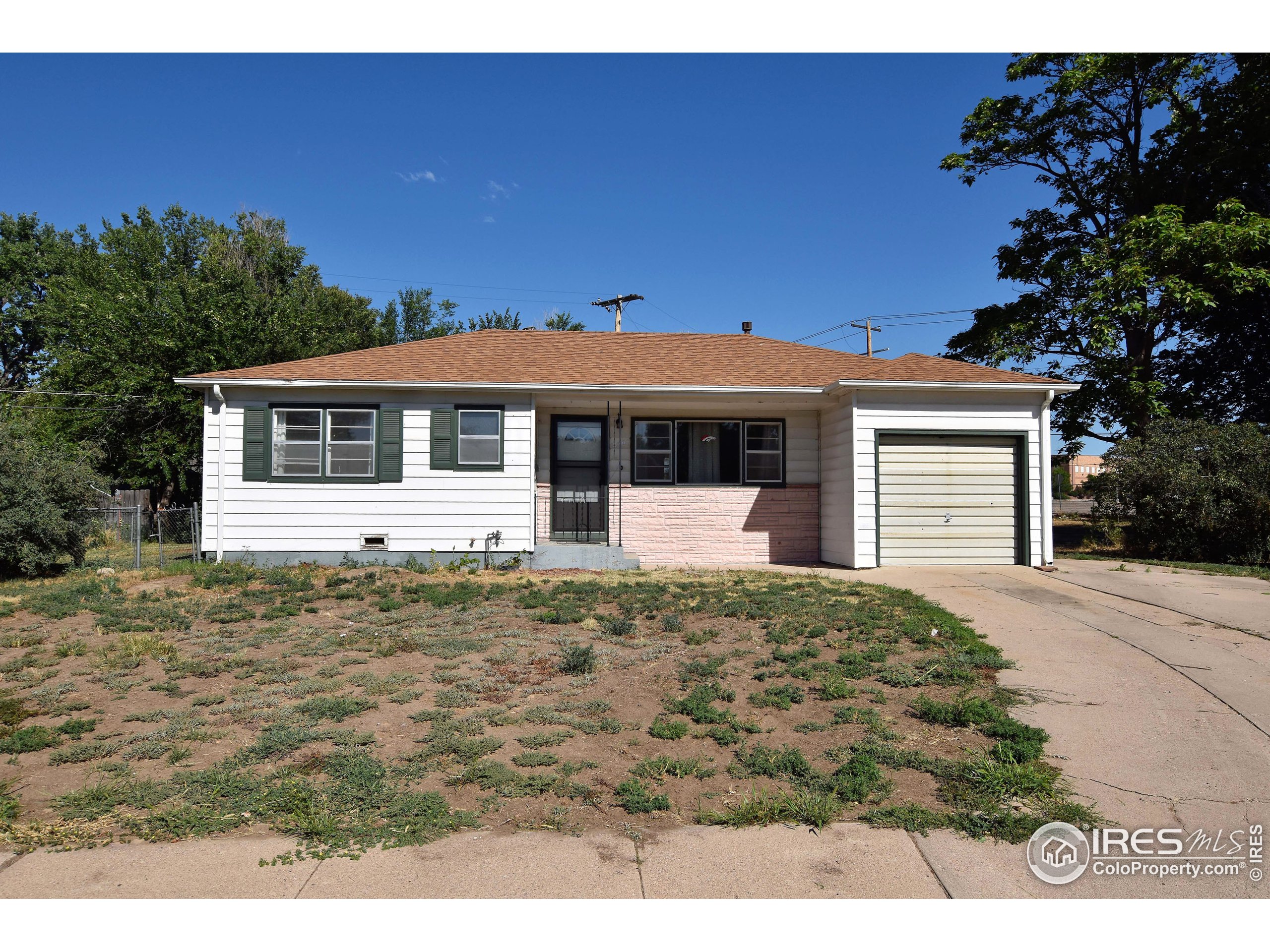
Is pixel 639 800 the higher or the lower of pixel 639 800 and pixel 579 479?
the lower

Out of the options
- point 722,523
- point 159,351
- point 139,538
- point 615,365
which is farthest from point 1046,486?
point 159,351

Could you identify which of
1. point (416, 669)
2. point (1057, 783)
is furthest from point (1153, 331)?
point (416, 669)

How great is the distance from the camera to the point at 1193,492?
12422 millimetres

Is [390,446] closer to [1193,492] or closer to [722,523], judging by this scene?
[722,523]

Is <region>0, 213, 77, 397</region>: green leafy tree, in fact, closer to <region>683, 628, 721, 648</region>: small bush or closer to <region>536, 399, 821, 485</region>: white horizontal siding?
<region>536, 399, 821, 485</region>: white horizontal siding

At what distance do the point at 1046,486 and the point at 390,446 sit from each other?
1089 centimetres

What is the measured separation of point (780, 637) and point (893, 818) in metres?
3.17

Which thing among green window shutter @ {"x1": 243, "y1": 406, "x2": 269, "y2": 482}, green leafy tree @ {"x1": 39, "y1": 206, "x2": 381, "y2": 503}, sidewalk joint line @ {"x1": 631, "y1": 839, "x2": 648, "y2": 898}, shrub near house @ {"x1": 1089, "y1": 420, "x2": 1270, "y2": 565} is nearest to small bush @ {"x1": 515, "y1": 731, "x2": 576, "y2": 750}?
sidewalk joint line @ {"x1": 631, "y1": 839, "x2": 648, "y2": 898}

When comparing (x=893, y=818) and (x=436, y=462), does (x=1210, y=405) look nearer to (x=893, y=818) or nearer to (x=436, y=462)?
(x=436, y=462)

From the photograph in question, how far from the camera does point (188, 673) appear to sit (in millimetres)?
5875

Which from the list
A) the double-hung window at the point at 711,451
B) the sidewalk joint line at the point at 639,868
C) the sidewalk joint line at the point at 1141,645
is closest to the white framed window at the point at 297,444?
the double-hung window at the point at 711,451

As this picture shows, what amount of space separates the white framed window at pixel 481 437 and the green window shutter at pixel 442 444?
0.14 m

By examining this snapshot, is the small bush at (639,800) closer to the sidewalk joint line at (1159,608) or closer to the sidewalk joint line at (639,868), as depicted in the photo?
the sidewalk joint line at (639,868)

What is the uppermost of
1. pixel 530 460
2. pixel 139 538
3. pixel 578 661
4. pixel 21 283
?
pixel 21 283
